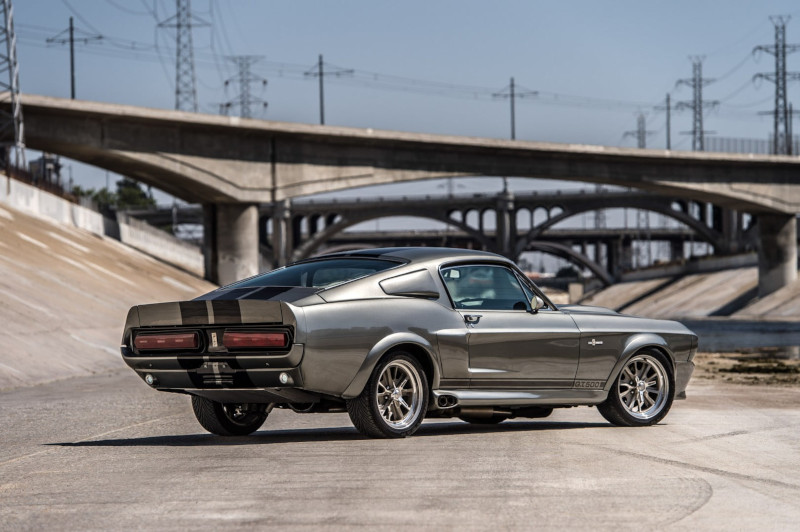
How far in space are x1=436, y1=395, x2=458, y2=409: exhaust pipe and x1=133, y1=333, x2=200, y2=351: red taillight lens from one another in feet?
5.96

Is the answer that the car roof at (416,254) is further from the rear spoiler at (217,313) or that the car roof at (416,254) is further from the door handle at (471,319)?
the rear spoiler at (217,313)

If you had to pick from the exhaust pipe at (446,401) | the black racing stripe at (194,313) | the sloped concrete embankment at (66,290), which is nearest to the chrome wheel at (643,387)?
the exhaust pipe at (446,401)

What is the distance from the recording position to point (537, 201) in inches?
5217

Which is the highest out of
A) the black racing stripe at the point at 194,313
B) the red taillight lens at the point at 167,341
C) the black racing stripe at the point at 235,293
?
the black racing stripe at the point at 235,293

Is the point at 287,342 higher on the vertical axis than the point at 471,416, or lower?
higher

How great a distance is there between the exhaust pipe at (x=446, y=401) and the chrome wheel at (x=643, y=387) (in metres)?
1.85

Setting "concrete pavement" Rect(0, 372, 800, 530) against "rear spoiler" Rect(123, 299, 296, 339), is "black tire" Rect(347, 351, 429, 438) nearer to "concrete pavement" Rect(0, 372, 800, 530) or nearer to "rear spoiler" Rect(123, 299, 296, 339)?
"concrete pavement" Rect(0, 372, 800, 530)

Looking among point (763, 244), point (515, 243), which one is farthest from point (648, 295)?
point (763, 244)

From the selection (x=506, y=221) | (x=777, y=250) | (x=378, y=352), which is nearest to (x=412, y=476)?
(x=378, y=352)

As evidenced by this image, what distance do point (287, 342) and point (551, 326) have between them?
2509 mm

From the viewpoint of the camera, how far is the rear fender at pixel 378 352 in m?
8.91

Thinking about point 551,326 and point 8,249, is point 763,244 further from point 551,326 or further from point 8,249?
point 551,326

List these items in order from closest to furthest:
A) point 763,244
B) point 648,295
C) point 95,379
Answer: point 95,379 → point 763,244 → point 648,295

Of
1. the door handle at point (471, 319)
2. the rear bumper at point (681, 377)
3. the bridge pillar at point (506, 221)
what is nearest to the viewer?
the door handle at point (471, 319)
